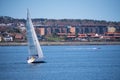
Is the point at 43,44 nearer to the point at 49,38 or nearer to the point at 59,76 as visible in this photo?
the point at 49,38

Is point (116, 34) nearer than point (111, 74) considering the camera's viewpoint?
No

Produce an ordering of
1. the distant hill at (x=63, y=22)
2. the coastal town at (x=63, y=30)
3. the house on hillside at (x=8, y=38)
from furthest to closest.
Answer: the distant hill at (x=63, y=22) < the coastal town at (x=63, y=30) < the house on hillside at (x=8, y=38)

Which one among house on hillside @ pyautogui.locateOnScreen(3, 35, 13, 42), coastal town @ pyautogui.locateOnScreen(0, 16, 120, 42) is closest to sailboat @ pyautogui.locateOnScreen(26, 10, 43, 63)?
coastal town @ pyautogui.locateOnScreen(0, 16, 120, 42)

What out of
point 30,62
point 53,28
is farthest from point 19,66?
point 53,28

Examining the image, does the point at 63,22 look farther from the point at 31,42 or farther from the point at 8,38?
the point at 31,42

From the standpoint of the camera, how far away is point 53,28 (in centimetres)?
16675

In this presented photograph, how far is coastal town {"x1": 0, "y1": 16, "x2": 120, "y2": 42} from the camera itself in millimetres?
138250

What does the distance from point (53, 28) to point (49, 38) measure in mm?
29133

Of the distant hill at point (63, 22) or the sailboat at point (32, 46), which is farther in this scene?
the distant hill at point (63, 22)

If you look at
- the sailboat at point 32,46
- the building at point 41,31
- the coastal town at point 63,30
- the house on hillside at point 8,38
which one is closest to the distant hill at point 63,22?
the coastal town at point 63,30

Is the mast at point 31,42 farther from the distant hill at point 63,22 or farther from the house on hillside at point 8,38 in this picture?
the distant hill at point 63,22

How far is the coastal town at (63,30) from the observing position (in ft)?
454

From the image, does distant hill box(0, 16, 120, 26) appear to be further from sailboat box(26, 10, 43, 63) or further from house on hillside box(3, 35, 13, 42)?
sailboat box(26, 10, 43, 63)

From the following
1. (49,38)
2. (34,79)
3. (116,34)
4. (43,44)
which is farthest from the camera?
(116,34)
